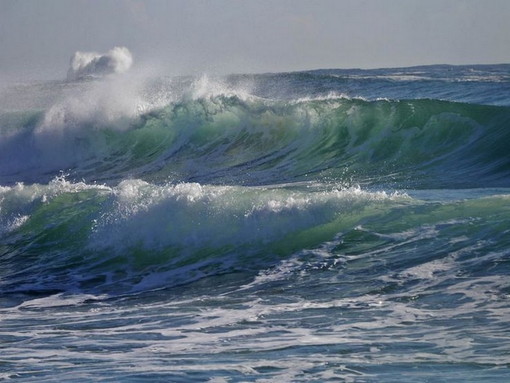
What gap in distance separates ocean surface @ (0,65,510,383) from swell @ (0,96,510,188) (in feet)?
0.22

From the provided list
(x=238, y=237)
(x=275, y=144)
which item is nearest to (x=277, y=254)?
(x=238, y=237)

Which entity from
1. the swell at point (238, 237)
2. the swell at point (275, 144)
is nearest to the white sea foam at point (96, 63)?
the swell at point (275, 144)

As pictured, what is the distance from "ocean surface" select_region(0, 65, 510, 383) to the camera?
6449 millimetres

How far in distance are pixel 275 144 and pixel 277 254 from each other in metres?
11.0

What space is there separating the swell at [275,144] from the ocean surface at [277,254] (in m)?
0.07

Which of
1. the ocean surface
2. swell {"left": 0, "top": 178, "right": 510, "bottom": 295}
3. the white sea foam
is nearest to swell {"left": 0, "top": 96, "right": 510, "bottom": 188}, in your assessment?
the ocean surface

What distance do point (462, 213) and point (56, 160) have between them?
16793 millimetres

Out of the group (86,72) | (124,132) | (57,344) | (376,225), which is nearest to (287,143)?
(124,132)

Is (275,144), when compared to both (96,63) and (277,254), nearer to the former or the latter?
(277,254)

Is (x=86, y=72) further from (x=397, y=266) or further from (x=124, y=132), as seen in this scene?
(x=397, y=266)

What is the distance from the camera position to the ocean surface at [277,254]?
21.2 feet

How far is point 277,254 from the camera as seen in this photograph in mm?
10773

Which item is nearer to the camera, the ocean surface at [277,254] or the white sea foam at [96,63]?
the ocean surface at [277,254]

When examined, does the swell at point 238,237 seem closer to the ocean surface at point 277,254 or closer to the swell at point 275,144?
the ocean surface at point 277,254
